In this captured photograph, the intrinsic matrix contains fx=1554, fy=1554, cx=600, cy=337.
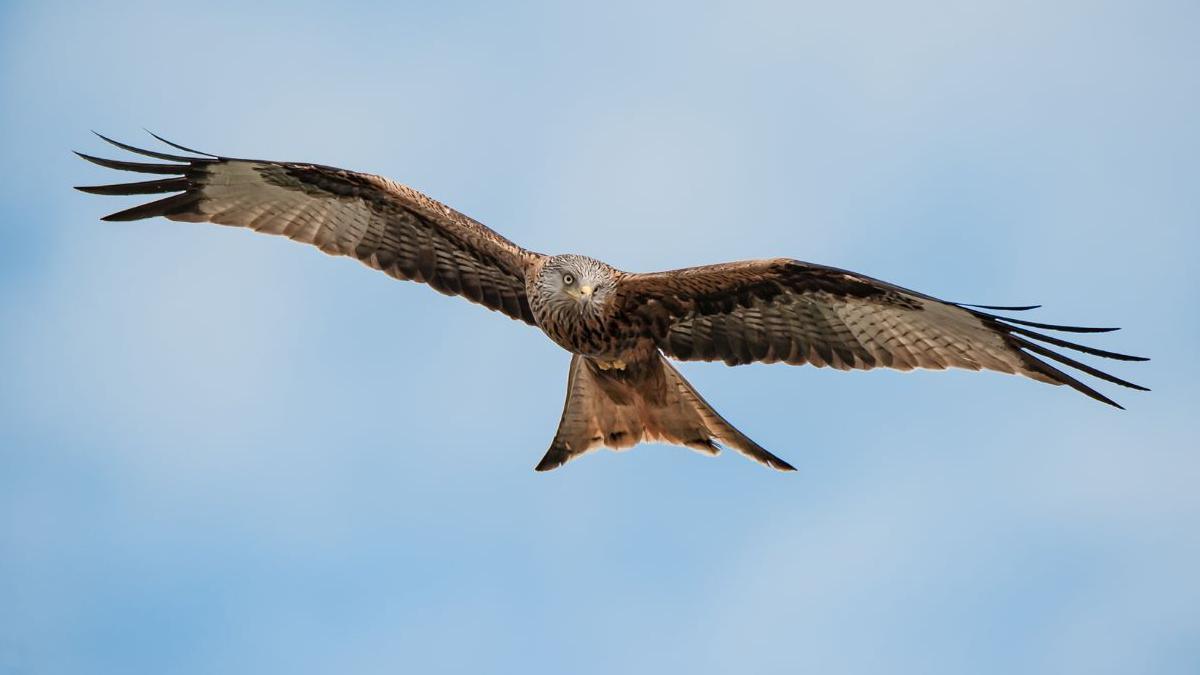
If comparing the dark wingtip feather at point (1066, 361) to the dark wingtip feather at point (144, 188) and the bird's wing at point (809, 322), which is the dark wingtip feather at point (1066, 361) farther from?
the dark wingtip feather at point (144, 188)

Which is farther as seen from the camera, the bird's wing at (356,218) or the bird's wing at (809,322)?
the bird's wing at (356,218)

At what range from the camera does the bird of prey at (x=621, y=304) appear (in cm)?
932

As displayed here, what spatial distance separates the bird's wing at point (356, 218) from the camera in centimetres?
1023

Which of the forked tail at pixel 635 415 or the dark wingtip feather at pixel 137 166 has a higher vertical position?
the dark wingtip feather at pixel 137 166

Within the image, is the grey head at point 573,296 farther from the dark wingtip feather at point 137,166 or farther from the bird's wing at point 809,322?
the dark wingtip feather at point 137,166

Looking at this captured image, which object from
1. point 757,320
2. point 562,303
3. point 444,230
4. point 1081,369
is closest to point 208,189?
point 444,230

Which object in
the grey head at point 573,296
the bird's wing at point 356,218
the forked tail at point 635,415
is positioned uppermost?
the bird's wing at point 356,218

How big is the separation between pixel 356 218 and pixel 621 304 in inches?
81.6

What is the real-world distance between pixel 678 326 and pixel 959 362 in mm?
1748

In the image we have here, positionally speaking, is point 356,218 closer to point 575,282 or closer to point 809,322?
point 575,282

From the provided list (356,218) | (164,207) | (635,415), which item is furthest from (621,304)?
(164,207)

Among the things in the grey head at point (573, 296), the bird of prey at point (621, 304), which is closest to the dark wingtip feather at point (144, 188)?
the bird of prey at point (621, 304)

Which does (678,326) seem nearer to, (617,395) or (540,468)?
(617,395)

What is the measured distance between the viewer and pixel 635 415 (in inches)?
396
